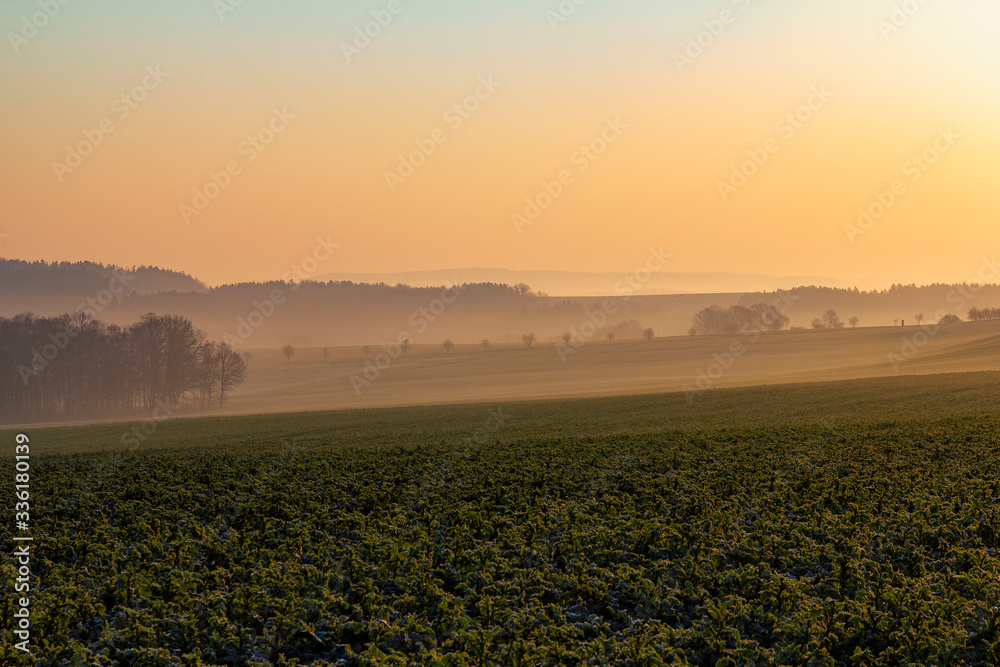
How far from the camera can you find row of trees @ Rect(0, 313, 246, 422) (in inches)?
3396

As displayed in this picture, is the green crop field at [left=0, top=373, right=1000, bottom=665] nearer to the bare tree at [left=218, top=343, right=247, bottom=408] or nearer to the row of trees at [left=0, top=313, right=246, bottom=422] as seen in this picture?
the row of trees at [left=0, top=313, right=246, bottom=422]

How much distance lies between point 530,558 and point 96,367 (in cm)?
9168

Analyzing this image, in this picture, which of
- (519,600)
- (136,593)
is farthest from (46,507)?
(519,600)

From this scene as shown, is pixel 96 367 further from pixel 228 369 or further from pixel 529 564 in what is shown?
pixel 529 564

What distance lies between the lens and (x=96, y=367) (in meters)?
89.9

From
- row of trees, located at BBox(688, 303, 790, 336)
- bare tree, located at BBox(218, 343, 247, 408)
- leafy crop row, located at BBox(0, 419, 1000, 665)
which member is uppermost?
row of trees, located at BBox(688, 303, 790, 336)

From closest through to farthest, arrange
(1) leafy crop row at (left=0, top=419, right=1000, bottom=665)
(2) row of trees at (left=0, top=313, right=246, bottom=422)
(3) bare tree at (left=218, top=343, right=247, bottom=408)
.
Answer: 1. (1) leafy crop row at (left=0, top=419, right=1000, bottom=665)
2. (2) row of trees at (left=0, top=313, right=246, bottom=422)
3. (3) bare tree at (left=218, top=343, right=247, bottom=408)

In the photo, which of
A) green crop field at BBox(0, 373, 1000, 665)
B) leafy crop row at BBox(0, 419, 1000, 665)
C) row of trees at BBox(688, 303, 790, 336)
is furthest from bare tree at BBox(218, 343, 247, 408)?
row of trees at BBox(688, 303, 790, 336)

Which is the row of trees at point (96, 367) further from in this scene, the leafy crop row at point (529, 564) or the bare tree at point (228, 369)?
the leafy crop row at point (529, 564)

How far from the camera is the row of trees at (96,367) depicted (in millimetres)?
86250

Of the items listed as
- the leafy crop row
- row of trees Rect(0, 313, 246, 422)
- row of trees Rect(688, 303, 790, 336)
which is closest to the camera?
the leafy crop row

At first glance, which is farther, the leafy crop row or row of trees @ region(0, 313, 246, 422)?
row of trees @ region(0, 313, 246, 422)

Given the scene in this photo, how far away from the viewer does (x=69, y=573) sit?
11883 mm

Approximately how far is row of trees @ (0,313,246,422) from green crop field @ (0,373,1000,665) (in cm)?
7455
